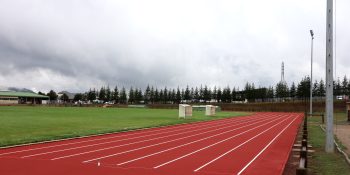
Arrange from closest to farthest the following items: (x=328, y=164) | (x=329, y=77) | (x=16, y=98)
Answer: (x=328, y=164)
(x=329, y=77)
(x=16, y=98)

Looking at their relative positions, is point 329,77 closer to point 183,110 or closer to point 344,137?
point 344,137

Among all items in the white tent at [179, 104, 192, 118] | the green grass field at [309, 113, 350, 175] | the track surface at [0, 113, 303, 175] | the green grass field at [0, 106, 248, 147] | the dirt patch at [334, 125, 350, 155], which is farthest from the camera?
the white tent at [179, 104, 192, 118]

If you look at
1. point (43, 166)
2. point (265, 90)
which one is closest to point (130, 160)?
point (43, 166)

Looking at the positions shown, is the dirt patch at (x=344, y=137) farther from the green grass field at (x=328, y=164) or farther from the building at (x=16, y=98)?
the building at (x=16, y=98)

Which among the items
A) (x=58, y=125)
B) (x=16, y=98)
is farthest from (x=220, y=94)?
(x=58, y=125)

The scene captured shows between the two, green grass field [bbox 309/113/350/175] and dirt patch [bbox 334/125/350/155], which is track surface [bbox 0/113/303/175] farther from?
dirt patch [bbox 334/125/350/155]

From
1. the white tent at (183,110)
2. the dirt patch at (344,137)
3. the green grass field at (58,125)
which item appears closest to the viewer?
the dirt patch at (344,137)

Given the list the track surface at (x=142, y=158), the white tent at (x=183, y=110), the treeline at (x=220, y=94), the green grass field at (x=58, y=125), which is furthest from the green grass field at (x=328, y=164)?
the treeline at (x=220, y=94)

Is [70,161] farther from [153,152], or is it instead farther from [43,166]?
[153,152]

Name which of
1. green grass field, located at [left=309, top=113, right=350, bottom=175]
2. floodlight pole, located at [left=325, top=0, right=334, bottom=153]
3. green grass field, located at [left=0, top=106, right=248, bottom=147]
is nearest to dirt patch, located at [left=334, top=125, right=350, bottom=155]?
floodlight pole, located at [left=325, top=0, right=334, bottom=153]

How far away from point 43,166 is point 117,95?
15317cm

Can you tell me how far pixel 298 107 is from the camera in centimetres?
10038

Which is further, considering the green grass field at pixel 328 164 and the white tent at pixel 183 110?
the white tent at pixel 183 110

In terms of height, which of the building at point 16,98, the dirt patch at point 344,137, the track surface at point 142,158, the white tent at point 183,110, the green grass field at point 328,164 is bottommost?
the dirt patch at point 344,137
